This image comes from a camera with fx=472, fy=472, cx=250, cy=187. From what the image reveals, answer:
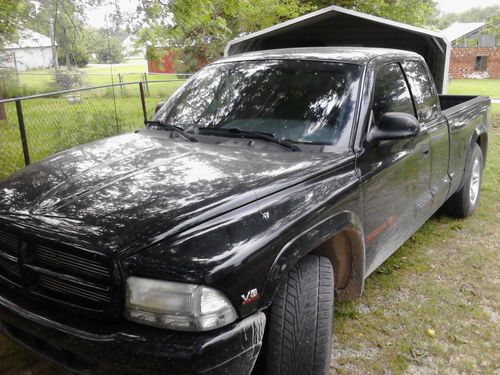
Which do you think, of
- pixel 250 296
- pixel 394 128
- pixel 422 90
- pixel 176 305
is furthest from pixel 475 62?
pixel 176 305

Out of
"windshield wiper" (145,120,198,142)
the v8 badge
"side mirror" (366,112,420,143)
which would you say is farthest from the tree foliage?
Result: the v8 badge

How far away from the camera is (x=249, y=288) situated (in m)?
1.95

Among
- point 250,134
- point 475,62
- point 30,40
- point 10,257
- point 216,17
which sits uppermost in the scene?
point 216,17

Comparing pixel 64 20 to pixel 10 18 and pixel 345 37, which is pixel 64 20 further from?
pixel 345 37

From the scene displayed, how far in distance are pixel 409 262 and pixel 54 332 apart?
3190 millimetres

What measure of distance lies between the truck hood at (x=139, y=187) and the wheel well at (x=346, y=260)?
436 millimetres

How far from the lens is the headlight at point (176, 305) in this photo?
1.84m

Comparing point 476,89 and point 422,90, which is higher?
point 422,90

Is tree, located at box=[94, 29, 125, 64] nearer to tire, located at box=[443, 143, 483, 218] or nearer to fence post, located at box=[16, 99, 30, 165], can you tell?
fence post, located at box=[16, 99, 30, 165]

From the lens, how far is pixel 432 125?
3953mm

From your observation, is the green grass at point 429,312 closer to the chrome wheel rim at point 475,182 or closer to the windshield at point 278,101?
the chrome wheel rim at point 475,182

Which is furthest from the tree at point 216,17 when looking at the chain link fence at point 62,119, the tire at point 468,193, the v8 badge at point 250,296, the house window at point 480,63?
the house window at point 480,63

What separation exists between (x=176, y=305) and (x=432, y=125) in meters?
2.95

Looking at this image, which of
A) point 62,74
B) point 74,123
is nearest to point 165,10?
point 74,123
